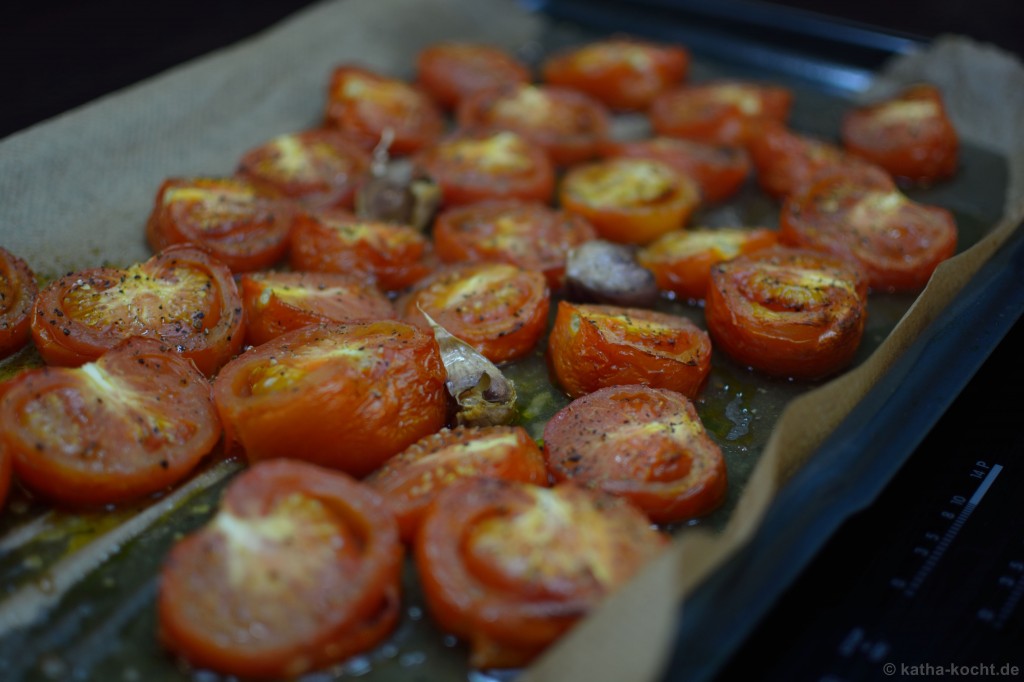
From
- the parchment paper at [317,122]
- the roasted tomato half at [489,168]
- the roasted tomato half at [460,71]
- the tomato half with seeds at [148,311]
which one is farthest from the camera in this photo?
the roasted tomato half at [460,71]

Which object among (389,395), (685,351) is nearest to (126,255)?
(389,395)

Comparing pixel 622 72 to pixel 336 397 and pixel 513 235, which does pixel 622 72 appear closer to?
pixel 513 235

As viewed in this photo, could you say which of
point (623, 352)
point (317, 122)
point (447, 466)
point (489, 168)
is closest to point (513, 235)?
point (489, 168)

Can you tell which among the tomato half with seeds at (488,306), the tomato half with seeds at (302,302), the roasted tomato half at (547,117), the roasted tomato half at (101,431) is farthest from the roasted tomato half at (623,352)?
the roasted tomato half at (547,117)

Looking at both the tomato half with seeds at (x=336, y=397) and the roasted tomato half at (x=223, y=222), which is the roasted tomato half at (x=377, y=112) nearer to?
the roasted tomato half at (x=223, y=222)

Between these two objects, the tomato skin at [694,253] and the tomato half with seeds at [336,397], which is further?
the tomato skin at [694,253]

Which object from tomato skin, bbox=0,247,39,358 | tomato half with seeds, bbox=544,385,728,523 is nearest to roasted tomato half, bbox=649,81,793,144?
tomato half with seeds, bbox=544,385,728,523

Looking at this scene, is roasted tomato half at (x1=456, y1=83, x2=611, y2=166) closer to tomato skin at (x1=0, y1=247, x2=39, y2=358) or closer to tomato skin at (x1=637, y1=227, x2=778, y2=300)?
tomato skin at (x1=637, y1=227, x2=778, y2=300)
